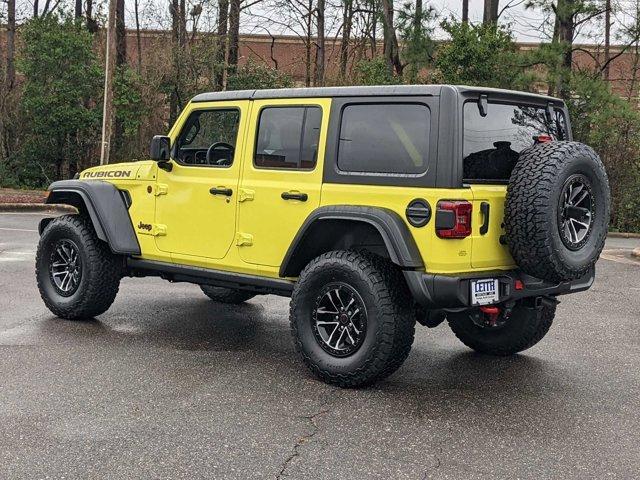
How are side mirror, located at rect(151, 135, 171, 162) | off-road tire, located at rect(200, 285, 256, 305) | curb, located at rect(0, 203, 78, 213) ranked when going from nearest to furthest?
1. side mirror, located at rect(151, 135, 171, 162)
2. off-road tire, located at rect(200, 285, 256, 305)
3. curb, located at rect(0, 203, 78, 213)

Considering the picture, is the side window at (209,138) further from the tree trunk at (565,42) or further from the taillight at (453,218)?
the tree trunk at (565,42)

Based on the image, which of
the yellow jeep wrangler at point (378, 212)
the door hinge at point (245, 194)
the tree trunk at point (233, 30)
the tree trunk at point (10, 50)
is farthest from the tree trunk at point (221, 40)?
the door hinge at point (245, 194)

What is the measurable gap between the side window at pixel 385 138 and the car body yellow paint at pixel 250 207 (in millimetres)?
149

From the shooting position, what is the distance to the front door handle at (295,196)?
5.51 metres

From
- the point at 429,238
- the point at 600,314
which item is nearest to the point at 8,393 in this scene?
the point at 429,238

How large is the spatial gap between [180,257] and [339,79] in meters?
20.1

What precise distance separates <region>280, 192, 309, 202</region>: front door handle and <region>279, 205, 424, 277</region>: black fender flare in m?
0.18

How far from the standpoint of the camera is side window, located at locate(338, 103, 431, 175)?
200 inches

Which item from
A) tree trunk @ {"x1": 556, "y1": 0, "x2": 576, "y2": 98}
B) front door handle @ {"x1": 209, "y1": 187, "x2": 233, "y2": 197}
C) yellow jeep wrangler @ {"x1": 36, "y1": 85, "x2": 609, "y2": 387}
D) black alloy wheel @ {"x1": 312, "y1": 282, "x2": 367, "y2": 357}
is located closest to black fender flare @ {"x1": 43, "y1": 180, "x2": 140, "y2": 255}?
yellow jeep wrangler @ {"x1": 36, "y1": 85, "x2": 609, "y2": 387}

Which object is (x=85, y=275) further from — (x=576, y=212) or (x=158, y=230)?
(x=576, y=212)

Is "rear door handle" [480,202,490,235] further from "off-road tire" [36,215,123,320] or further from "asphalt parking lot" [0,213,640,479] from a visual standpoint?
"off-road tire" [36,215,123,320]

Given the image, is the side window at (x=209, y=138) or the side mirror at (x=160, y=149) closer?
the side window at (x=209, y=138)

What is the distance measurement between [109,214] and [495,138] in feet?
10.8

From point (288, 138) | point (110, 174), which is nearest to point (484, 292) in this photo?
point (288, 138)
